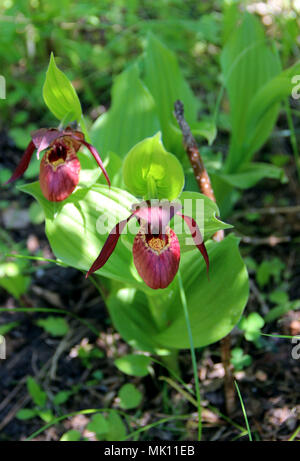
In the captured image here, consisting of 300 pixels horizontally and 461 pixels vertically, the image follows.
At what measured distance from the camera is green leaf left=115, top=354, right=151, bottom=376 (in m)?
1.38

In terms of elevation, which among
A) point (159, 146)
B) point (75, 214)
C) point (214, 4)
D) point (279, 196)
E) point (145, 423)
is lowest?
point (145, 423)

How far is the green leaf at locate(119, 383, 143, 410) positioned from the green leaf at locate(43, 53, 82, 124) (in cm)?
96

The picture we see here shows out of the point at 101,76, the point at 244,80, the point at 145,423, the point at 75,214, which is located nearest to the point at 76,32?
the point at 101,76

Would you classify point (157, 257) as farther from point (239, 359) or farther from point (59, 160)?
point (239, 359)

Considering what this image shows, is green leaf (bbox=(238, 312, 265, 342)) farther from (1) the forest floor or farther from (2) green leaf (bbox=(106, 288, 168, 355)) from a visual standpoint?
(2) green leaf (bbox=(106, 288, 168, 355))

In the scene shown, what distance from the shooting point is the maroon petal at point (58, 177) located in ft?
3.74

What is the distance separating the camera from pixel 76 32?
2.99 metres

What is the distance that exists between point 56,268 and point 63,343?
1.23 ft

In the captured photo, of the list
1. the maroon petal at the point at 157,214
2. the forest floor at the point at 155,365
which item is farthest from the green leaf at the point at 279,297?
the maroon petal at the point at 157,214

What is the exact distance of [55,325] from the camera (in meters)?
1.71

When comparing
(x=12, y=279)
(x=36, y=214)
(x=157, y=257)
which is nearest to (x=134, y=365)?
(x=157, y=257)

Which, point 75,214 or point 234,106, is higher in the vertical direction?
point 234,106

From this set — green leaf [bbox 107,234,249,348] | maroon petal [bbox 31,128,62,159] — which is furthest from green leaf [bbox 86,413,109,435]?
maroon petal [bbox 31,128,62,159]
